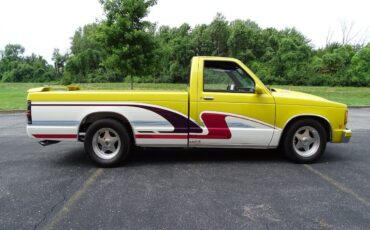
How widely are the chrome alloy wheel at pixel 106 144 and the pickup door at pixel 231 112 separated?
128 centimetres

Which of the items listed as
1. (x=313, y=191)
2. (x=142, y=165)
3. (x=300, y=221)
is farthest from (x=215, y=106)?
(x=300, y=221)

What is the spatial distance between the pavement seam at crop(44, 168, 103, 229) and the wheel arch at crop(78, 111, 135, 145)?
2.49 ft

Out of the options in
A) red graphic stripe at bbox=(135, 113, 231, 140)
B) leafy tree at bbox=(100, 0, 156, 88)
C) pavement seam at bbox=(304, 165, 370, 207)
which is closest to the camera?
pavement seam at bbox=(304, 165, 370, 207)

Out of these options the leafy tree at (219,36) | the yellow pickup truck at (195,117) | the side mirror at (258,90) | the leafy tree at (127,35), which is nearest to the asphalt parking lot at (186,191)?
the yellow pickup truck at (195,117)

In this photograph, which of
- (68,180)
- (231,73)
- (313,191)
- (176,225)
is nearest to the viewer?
(176,225)

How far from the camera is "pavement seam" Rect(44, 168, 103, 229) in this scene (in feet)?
11.4

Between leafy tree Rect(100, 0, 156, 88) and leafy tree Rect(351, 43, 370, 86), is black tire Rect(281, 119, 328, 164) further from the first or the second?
leafy tree Rect(351, 43, 370, 86)

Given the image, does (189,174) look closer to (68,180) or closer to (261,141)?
(261,141)

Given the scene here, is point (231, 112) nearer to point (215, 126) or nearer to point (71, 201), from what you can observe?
point (215, 126)

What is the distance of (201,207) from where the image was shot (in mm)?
3834

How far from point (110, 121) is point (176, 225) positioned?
2501 mm

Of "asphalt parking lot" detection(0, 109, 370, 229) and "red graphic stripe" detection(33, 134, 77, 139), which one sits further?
"red graphic stripe" detection(33, 134, 77, 139)

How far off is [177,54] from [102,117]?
40.9m

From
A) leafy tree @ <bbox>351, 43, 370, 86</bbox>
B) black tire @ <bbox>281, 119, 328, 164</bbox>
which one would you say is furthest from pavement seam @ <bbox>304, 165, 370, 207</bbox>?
leafy tree @ <bbox>351, 43, 370, 86</bbox>
